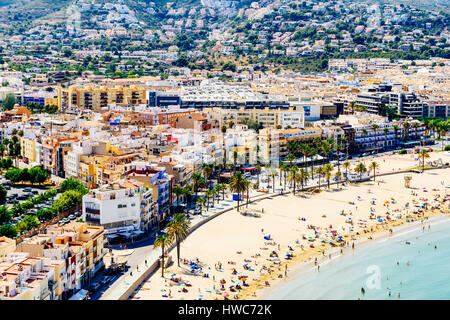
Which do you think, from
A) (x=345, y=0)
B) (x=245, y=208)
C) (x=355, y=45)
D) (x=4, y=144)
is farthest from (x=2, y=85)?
(x=345, y=0)

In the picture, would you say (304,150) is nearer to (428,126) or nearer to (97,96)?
(428,126)

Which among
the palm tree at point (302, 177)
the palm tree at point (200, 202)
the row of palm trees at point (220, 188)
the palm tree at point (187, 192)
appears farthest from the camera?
the palm tree at point (302, 177)

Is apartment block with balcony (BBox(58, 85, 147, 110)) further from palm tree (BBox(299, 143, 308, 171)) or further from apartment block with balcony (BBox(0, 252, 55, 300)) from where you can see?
apartment block with balcony (BBox(0, 252, 55, 300))

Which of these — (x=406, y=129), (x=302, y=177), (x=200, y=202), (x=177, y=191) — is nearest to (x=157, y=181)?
(x=177, y=191)

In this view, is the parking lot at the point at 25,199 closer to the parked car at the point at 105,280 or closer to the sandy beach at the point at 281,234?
the sandy beach at the point at 281,234

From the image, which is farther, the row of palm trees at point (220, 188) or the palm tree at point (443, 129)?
the palm tree at point (443, 129)

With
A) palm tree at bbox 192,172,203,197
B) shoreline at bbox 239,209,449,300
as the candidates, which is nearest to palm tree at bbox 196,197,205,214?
palm tree at bbox 192,172,203,197

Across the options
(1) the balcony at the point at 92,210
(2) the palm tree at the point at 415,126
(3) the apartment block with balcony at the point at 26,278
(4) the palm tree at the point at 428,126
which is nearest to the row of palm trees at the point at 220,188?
(1) the balcony at the point at 92,210

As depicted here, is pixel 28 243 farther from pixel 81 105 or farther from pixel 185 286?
pixel 81 105
